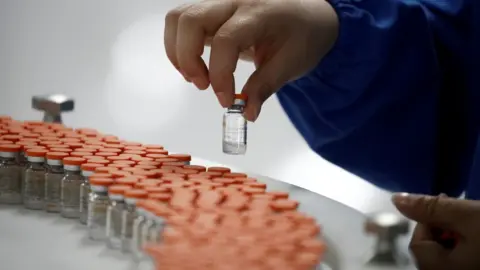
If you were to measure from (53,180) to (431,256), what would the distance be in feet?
2.27

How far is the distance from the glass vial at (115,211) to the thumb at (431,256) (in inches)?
17.4

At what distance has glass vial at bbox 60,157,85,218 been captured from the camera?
3.95 feet

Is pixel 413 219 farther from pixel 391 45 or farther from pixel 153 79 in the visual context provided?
pixel 153 79

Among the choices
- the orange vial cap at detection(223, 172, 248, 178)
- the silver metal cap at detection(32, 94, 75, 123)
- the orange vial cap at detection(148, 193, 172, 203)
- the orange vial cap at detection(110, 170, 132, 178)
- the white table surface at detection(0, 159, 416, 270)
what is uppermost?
the silver metal cap at detection(32, 94, 75, 123)

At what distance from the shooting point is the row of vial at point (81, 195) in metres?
1.05

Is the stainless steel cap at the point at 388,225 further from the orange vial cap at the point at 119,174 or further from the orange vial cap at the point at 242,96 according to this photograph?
the orange vial cap at the point at 119,174

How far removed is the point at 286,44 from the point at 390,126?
0.99ft

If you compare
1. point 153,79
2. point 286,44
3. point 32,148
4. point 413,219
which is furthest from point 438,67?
point 153,79

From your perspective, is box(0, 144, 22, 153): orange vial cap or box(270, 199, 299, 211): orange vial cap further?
box(0, 144, 22, 153): orange vial cap

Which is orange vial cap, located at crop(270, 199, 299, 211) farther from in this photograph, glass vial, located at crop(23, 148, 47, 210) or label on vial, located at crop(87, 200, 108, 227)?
glass vial, located at crop(23, 148, 47, 210)

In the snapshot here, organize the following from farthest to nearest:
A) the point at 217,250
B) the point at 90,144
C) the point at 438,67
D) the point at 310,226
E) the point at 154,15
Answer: the point at 154,15
the point at 90,144
the point at 438,67
the point at 310,226
the point at 217,250

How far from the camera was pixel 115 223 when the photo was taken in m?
1.10

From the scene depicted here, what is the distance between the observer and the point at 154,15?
3.28 meters

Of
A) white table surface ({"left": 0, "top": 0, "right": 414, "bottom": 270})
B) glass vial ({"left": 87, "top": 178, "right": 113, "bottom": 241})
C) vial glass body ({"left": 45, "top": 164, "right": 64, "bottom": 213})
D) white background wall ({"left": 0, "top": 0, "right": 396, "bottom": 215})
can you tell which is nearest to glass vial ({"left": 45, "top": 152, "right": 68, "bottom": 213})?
vial glass body ({"left": 45, "top": 164, "right": 64, "bottom": 213})
